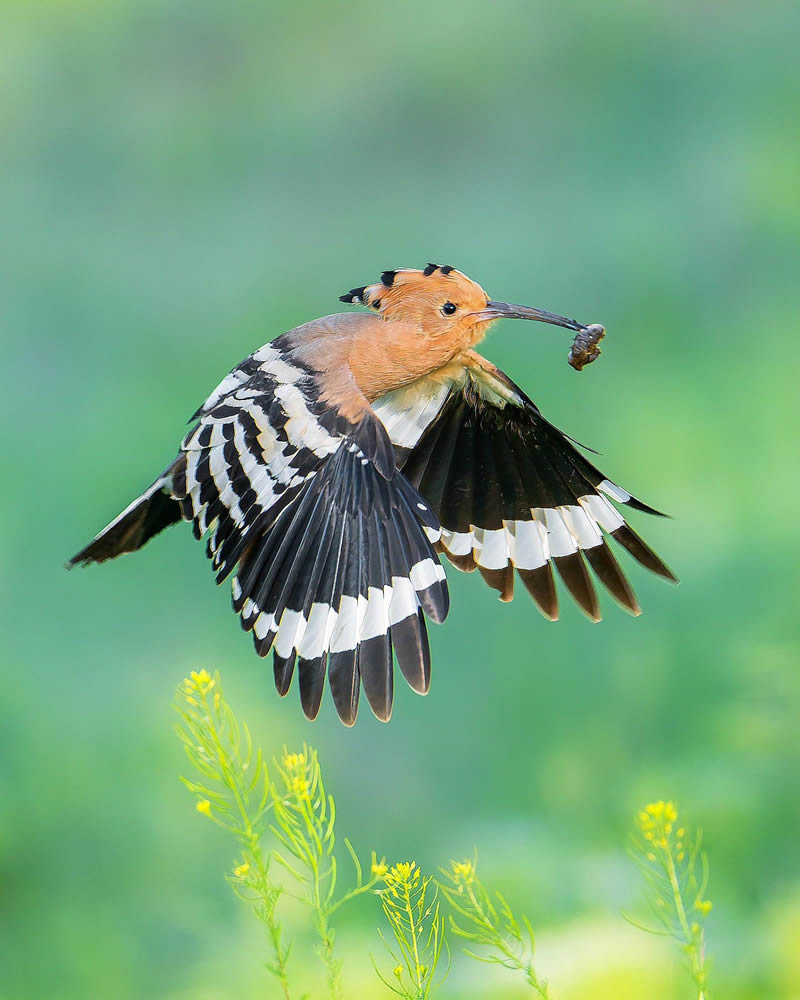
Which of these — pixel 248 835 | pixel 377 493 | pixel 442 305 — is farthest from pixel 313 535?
pixel 248 835

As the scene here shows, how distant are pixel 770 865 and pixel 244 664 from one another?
38.8 inches

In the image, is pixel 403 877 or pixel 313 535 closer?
pixel 403 877

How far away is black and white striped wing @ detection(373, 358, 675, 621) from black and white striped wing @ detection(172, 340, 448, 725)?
0.76ft

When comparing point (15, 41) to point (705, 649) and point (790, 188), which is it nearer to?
point (790, 188)

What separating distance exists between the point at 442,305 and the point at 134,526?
16.1 inches

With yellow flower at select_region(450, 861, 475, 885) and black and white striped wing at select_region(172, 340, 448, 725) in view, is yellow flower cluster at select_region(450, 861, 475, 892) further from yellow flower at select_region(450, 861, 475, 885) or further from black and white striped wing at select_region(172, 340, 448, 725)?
black and white striped wing at select_region(172, 340, 448, 725)

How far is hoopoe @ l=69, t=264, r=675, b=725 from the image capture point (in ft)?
3.12

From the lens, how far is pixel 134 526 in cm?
124

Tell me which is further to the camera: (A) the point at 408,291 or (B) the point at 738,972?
(B) the point at 738,972

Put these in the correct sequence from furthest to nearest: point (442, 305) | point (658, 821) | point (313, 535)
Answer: point (442, 305) < point (313, 535) < point (658, 821)

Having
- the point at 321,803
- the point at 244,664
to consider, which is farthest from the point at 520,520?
the point at 244,664

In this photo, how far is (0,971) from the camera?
6.34 ft

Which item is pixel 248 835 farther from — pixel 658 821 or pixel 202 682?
pixel 658 821

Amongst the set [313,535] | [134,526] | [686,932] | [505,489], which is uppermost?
[505,489]
